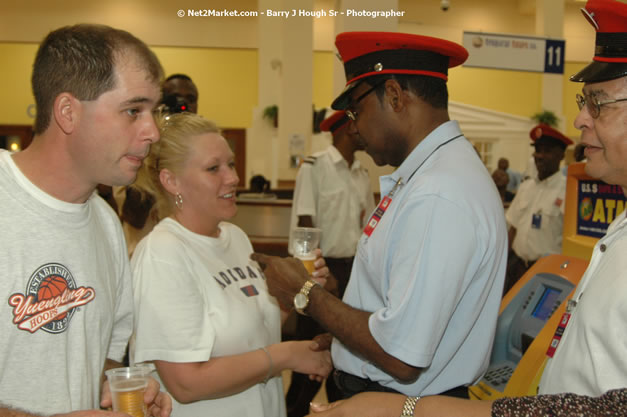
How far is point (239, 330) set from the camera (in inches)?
72.2

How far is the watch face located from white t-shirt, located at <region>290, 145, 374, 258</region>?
285 centimetres

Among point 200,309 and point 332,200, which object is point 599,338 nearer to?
point 200,309

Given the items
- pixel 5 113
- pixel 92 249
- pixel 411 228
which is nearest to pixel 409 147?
pixel 411 228

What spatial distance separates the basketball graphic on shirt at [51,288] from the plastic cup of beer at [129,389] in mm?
181

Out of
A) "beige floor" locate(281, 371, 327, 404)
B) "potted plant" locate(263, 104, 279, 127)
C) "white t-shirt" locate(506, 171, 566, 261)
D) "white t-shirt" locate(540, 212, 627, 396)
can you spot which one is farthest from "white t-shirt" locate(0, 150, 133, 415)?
"potted plant" locate(263, 104, 279, 127)

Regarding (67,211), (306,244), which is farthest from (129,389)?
(306,244)

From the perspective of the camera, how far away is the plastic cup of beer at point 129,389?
121cm

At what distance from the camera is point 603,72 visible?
130 centimetres

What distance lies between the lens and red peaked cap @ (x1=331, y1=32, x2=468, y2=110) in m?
1.60

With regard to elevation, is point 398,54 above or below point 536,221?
above

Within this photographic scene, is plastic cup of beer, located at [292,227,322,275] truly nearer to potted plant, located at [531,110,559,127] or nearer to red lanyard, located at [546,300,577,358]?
red lanyard, located at [546,300,577,358]

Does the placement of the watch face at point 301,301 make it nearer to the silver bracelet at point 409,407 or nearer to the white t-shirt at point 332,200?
the silver bracelet at point 409,407

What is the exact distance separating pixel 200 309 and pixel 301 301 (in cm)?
34

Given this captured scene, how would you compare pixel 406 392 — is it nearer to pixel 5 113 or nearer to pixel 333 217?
pixel 333 217
